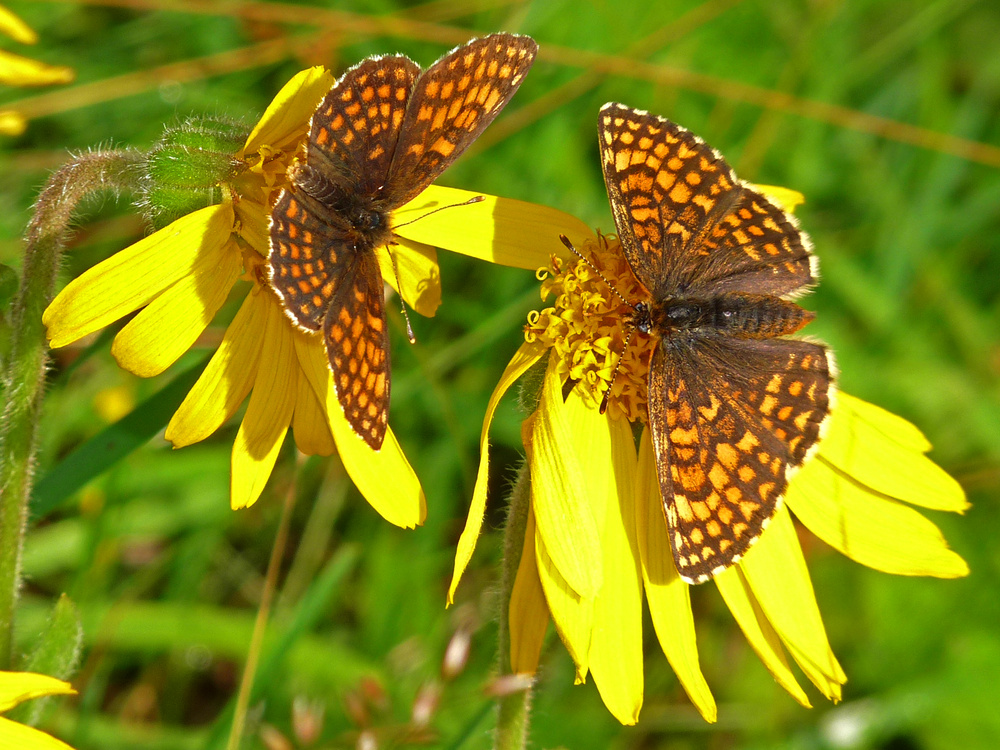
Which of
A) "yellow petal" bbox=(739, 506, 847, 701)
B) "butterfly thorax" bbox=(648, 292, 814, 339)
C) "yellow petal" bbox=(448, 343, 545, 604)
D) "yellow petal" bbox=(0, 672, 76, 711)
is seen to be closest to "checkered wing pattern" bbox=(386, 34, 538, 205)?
"yellow petal" bbox=(448, 343, 545, 604)

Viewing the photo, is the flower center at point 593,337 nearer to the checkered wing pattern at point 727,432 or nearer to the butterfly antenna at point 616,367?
the butterfly antenna at point 616,367

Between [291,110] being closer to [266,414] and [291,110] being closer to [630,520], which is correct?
[266,414]

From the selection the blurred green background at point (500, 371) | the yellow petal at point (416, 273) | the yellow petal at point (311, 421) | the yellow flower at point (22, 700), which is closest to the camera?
the yellow flower at point (22, 700)

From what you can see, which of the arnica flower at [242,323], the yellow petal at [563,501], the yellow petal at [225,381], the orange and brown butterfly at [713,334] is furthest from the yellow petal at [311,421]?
the orange and brown butterfly at [713,334]

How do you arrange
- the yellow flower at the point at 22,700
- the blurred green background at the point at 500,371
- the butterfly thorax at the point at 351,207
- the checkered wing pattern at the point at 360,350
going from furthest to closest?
the blurred green background at the point at 500,371
the butterfly thorax at the point at 351,207
the checkered wing pattern at the point at 360,350
the yellow flower at the point at 22,700

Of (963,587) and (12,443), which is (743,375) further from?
(963,587)

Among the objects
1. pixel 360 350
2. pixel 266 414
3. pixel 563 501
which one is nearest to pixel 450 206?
pixel 360 350
